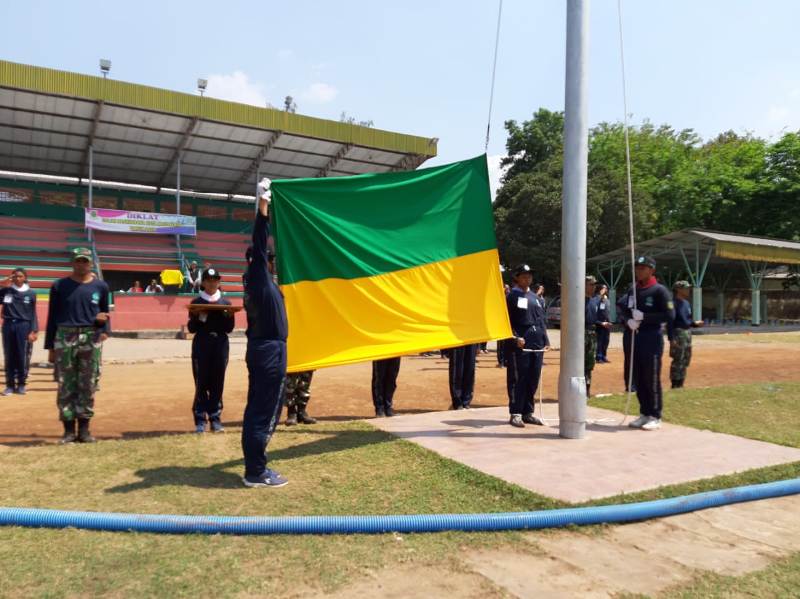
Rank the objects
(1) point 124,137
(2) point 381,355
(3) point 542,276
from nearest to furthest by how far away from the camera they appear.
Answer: (2) point 381,355 → (1) point 124,137 → (3) point 542,276

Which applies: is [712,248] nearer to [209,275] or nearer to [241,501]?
[209,275]

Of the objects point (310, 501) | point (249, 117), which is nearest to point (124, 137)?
point (249, 117)

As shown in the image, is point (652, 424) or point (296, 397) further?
point (296, 397)

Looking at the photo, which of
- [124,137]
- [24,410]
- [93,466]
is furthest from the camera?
[124,137]

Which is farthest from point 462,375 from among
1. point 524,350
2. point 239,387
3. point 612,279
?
point 612,279

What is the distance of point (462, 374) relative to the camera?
26.1 feet

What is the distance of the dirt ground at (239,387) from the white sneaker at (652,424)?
2.73 meters

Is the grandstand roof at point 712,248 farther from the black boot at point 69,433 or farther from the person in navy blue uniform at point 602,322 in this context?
the black boot at point 69,433

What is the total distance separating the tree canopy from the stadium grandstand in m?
6.61

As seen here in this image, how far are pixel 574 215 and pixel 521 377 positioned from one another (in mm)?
1828

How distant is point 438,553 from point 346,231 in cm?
321

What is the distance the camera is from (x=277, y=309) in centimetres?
425

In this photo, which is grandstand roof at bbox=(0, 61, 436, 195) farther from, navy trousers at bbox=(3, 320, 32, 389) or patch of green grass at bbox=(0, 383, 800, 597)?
patch of green grass at bbox=(0, 383, 800, 597)

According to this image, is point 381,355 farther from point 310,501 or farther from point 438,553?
point 438,553
